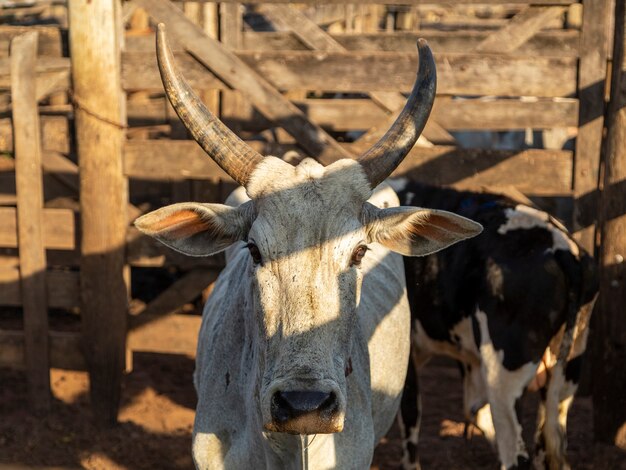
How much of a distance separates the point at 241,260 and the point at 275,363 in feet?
4.12

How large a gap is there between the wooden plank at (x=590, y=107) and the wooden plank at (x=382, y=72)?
0.09 metres

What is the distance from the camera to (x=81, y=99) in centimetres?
591

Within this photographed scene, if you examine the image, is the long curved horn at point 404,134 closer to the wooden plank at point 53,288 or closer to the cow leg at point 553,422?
the cow leg at point 553,422

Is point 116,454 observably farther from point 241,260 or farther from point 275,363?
point 275,363

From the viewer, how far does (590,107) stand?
18.4 ft

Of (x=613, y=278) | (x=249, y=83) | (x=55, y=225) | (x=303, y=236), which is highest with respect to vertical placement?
(x=249, y=83)

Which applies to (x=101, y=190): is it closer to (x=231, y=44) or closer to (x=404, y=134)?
(x=231, y=44)

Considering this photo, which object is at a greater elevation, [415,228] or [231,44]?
[231,44]

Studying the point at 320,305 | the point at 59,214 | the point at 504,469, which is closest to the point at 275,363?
the point at 320,305

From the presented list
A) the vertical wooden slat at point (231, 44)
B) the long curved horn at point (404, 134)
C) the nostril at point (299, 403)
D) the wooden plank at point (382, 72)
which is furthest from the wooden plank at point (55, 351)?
the nostril at point (299, 403)

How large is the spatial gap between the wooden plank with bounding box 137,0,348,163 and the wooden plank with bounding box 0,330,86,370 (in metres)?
2.01

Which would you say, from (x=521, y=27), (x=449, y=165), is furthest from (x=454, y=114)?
(x=521, y=27)

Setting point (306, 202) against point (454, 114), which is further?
point (454, 114)

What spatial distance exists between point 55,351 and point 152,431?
0.84m
